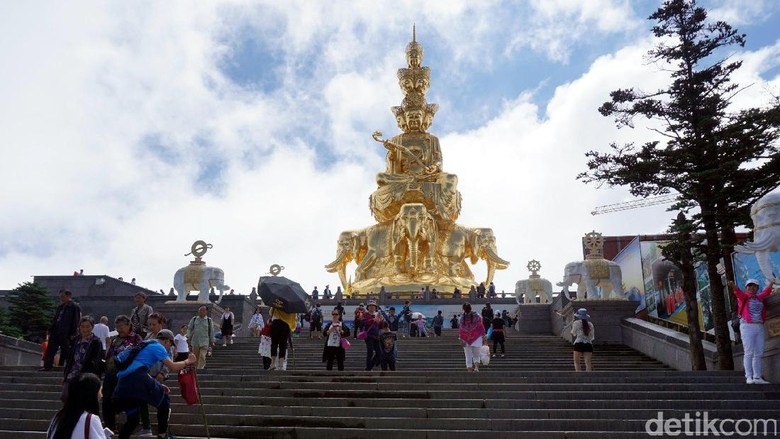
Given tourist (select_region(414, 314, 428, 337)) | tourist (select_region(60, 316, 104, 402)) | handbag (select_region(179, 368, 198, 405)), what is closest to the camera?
handbag (select_region(179, 368, 198, 405))

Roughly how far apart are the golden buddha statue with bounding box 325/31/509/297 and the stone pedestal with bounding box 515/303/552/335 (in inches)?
298

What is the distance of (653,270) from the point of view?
22.8 metres

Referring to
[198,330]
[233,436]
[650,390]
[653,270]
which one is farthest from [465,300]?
[233,436]

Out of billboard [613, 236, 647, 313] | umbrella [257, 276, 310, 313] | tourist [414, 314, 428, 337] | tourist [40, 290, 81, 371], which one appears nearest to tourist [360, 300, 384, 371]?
umbrella [257, 276, 310, 313]

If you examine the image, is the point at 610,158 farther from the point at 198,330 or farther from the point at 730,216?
the point at 198,330

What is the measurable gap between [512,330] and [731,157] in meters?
9.33

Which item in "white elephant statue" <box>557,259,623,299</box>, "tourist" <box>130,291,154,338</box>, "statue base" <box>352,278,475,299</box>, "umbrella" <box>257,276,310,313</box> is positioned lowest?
"tourist" <box>130,291,154,338</box>

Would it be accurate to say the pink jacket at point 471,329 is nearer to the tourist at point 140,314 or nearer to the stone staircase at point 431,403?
the stone staircase at point 431,403

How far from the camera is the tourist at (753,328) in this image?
26.1ft

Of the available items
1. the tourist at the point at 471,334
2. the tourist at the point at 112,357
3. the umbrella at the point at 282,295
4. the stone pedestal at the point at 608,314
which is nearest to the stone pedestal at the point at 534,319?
the stone pedestal at the point at 608,314

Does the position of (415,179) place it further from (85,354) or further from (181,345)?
(85,354)

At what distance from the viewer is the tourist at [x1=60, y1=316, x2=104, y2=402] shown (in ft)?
21.5

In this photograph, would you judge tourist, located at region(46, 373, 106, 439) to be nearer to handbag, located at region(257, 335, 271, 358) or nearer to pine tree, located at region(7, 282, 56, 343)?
handbag, located at region(257, 335, 271, 358)

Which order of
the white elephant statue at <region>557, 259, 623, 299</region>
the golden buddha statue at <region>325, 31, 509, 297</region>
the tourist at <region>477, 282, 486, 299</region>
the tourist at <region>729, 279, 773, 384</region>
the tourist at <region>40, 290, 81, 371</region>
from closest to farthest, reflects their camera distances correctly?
the tourist at <region>729, 279, 773, 384</region>
the tourist at <region>40, 290, 81, 371</region>
the white elephant statue at <region>557, 259, 623, 299</region>
the tourist at <region>477, 282, 486, 299</region>
the golden buddha statue at <region>325, 31, 509, 297</region>
